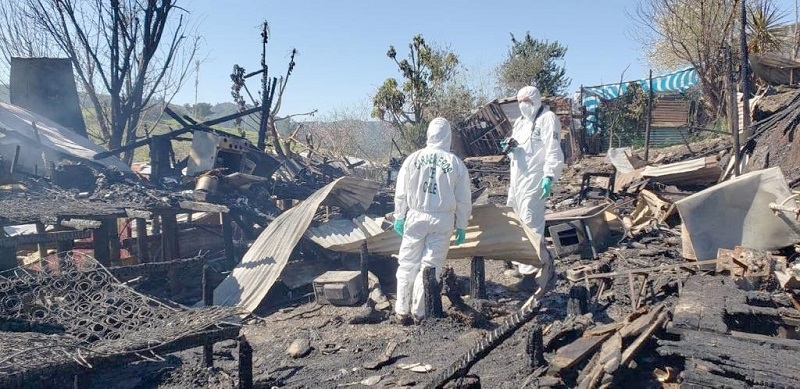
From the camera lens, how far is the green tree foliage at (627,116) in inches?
677

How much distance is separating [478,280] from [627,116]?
1354 cm

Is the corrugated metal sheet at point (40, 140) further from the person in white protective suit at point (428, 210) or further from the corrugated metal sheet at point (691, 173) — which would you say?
the corrugated metal sheet at point (691, 173)

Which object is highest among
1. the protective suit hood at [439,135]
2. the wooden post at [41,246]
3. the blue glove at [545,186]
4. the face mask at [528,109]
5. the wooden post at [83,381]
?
the face mask at [528,109]

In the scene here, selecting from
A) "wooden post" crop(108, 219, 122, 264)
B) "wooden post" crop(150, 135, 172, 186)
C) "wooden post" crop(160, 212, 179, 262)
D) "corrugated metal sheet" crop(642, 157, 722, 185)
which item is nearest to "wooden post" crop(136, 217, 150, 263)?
"wooden post" crop(160, 212, 179, 262)

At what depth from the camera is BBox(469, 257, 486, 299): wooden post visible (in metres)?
5.62

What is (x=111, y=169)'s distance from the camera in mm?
9148

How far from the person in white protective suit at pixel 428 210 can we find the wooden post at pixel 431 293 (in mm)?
113

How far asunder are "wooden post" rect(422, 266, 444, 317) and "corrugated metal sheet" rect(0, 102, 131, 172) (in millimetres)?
7134

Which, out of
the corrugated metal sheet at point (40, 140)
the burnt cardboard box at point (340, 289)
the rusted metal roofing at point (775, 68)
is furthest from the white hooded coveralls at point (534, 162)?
the rusted metal roofing at point (775, 68)

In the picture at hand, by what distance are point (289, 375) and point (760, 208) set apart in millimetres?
4816

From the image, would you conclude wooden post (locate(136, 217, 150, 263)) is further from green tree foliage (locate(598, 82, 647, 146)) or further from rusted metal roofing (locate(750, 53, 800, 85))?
green tree foliage (locate(598, 82, 647, 146))

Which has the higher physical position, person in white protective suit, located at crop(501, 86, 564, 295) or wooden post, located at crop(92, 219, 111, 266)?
person in white protective suit, located at crop(501, 86, 564, 295)

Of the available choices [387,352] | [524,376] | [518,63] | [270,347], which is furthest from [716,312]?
[518,63]

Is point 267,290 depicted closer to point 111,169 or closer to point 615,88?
point 111,169
